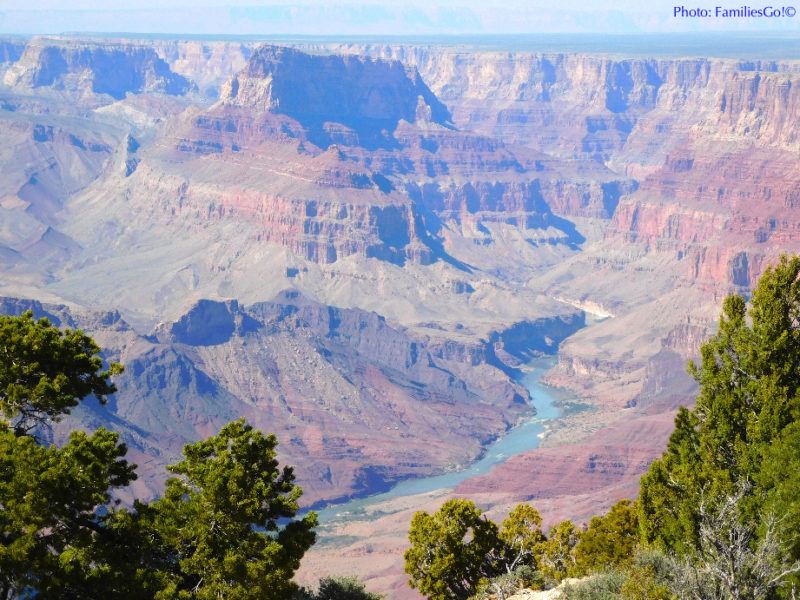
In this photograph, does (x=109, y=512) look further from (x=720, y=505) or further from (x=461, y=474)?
(x=461, y=474)

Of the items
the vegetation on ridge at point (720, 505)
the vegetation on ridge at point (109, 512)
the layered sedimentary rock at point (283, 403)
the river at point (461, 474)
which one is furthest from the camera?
the layered sedimentary rock at point (283, 403)

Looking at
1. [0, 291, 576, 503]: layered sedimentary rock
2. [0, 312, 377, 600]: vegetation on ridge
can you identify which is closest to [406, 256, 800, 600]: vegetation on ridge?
[0, 312, 377, 600]: vegetation on ridge

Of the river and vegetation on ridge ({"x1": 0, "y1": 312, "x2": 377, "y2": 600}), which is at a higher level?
the river

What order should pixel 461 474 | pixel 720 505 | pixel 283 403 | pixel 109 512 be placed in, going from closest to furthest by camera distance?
pixel 720 505
pixel 109 512
pixel 461 474
pixel 283 403

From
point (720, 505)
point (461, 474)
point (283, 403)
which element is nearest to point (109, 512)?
point (720, 505)

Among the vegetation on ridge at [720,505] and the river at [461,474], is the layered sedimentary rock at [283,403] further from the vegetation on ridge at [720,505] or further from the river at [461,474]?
the vegetation on ridge at [720,505]

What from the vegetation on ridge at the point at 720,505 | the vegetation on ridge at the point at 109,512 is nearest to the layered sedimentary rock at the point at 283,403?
the vegetation on ridge at the point at 720,505

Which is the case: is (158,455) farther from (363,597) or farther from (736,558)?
(736,558)

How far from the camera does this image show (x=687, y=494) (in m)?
40.4

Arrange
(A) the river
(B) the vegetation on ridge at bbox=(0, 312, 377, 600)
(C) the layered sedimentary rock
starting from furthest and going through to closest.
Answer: (C) the layered sedimentary rock, (A) the river, (B) the vegetation on ridge at bbox=(0, 312, 377, 600)

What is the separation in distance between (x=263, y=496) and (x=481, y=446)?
459ft

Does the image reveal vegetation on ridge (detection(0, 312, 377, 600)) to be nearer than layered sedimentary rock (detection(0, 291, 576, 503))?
Yes

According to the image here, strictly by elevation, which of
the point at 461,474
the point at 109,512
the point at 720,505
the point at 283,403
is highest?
the point at 283,403

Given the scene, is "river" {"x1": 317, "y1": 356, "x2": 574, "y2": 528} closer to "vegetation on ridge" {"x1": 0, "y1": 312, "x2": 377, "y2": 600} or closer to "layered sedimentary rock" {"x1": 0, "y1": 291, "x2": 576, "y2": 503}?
"layered sedimentary rock" {"x1": 0, "y1": 291, "x2": 576, "y2": 503}
